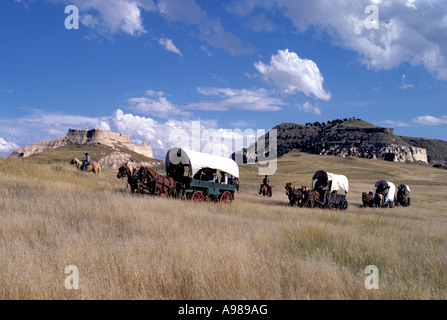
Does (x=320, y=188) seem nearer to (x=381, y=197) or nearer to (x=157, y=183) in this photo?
(x=381, y=197)

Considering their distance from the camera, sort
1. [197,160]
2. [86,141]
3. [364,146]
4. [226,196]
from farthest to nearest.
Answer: [86,141] < [364,146] < [226,196] < [197,160]

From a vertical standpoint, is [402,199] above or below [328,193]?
below

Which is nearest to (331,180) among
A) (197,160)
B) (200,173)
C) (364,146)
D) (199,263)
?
(200,173)

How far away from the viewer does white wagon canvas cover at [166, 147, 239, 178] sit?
15102mm

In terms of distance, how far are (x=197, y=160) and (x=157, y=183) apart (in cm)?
261

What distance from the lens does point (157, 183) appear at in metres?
14.0

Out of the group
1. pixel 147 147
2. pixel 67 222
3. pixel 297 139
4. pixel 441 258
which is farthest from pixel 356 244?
pixel 147 147

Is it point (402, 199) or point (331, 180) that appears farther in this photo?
point (402, 199)

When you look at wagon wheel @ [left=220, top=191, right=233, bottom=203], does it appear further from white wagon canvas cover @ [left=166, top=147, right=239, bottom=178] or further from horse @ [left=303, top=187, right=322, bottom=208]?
horse @ [left=303, top=187, right=322, bottom=208]
